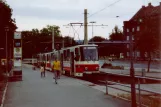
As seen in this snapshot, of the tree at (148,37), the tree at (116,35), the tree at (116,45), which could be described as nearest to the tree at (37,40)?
the tree at (116,45)

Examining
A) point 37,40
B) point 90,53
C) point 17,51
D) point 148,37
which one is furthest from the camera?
point 37,40

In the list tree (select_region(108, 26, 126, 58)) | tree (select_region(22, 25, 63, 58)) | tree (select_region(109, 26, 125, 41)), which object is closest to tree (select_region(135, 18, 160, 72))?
tree (select_region(108, 26, 126, 58))

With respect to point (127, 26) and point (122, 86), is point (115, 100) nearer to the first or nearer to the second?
point (122, 86)

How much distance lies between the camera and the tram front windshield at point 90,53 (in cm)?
3625

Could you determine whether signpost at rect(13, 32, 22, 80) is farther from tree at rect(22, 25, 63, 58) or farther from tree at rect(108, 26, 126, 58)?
tree at rect(22, 25, 63, 58)

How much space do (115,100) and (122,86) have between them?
69 centimetres

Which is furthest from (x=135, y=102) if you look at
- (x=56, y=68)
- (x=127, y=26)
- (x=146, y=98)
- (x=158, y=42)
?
(x=158, y=42)

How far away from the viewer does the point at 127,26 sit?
13336 millimetres

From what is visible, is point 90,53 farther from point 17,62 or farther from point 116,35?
point 116,35

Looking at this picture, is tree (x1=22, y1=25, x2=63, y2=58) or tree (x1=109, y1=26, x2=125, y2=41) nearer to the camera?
tree (x1=22, y1=25, x2=63, y2=58)

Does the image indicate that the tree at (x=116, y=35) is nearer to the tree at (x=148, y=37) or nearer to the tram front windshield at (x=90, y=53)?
the tree at (x=148, y=37)

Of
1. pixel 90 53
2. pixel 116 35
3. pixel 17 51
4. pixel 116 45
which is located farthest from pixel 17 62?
pixel 116 35

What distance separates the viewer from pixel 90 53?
120ft

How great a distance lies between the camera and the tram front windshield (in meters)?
36.3
